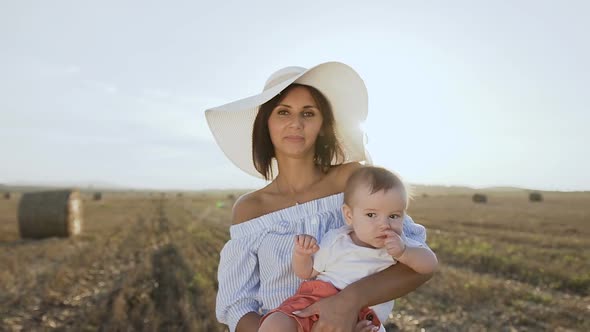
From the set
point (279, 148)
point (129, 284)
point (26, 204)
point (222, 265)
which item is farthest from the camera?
point (26, 204)

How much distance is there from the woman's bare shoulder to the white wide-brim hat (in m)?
0.46

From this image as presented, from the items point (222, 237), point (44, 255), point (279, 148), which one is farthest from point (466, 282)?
point (44, 255)

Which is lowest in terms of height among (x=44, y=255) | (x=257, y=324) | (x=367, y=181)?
(x=44, y=255)

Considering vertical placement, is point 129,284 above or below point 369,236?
below

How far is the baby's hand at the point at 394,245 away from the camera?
2451 mm

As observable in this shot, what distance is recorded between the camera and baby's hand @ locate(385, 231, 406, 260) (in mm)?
2451

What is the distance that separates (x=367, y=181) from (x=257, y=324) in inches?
33.9

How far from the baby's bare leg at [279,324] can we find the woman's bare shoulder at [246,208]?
0.72 meters

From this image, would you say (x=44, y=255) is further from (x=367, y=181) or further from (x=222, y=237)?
(x=367, y=181)

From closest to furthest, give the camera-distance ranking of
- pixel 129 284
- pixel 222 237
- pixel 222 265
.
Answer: pixel 222 265, pixel 129 284, pixel 222 237

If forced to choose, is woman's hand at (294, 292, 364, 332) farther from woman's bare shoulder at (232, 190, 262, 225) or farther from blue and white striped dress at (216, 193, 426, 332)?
woman's bare shoulder at (232, 190, 262, 225)

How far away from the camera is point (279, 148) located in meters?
3.10

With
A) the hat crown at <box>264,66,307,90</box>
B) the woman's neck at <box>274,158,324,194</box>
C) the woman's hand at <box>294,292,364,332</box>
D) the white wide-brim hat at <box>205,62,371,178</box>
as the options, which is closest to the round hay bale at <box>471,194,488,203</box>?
the white wide-brim hat at <box>205,62,371,178</box>

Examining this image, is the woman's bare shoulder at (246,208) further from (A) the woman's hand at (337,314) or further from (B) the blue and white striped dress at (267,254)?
(A) the woman's hand at (337,314)
